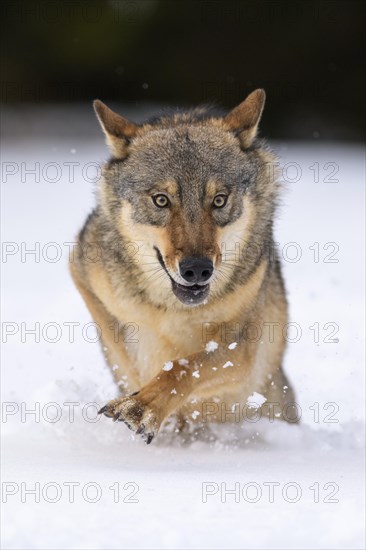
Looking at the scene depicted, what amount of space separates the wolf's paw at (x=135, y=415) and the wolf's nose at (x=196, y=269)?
23.9 inches

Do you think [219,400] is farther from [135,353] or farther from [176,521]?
[176,521]

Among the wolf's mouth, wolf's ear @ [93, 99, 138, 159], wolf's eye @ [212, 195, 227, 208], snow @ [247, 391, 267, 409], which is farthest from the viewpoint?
snow @ [247, 391, 267, 409]

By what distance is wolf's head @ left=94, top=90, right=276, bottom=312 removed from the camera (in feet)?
15.5

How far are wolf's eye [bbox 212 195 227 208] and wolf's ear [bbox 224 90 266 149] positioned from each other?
0.49 meters

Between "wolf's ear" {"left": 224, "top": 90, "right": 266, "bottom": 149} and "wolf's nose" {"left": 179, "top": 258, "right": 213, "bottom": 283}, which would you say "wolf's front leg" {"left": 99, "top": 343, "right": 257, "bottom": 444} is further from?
"wolf's ear" {"left": 224, "top": 90, "right": 266, "bottom": 149}

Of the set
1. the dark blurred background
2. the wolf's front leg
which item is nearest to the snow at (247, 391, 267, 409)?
the wolf's front leg

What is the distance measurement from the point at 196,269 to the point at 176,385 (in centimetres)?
57

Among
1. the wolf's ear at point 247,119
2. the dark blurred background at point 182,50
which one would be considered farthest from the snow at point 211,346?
the dark blurred background at point 182,50

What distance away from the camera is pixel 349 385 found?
603 cm

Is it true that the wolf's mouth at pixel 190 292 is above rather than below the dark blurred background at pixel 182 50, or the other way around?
below

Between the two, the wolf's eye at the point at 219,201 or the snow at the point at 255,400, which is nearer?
the wolf's eye at the point at 219,201

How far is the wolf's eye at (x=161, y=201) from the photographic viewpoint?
4.88 metres

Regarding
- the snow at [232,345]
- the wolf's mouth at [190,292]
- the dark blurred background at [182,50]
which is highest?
the dark blurred background at [182,50]

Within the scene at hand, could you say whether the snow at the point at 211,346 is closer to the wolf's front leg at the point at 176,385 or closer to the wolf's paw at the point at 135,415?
the wolf's front leg at the point at 176,385
